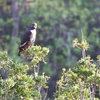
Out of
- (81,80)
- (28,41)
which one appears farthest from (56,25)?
(81,80)

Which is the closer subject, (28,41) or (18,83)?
(18,83)

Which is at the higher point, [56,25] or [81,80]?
[56,25]

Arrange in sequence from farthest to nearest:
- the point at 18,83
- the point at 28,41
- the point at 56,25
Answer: the point at 56,25, the point at 28,41, the point at 18,83

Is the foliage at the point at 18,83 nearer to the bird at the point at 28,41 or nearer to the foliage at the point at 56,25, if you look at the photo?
the bird at the point at 28,41

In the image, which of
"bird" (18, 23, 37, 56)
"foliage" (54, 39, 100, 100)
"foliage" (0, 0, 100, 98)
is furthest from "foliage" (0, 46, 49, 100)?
"foliage" (0, 0, 100, 98)

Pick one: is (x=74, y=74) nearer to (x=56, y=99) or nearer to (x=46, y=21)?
(x=56, y=99)

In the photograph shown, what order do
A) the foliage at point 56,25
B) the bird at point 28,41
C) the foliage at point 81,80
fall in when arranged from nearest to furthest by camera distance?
the foliage at point 81,80 → the bird at point 28,41 → the foliage at point 56,25

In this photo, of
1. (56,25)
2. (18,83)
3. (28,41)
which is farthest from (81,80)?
(56,25)

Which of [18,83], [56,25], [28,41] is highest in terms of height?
[56,25]

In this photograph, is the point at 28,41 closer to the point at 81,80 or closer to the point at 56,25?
the point at 81,80

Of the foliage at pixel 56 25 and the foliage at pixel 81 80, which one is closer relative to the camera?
the foliage at pixel 81 80

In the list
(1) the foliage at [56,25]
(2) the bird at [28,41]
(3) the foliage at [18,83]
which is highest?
(1) the foliage at [56,25]

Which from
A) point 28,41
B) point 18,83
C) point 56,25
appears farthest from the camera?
point 56,25

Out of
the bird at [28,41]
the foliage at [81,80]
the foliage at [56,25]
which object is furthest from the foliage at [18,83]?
the foliage at [56,25]
